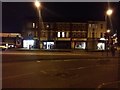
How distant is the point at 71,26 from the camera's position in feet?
375

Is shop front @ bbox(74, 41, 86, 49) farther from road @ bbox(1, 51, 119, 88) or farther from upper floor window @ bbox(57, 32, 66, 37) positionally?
road @ bbox(1, 51, 119, 88)

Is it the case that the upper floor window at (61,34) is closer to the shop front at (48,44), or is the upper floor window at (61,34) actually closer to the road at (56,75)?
the shop front at (48,44)

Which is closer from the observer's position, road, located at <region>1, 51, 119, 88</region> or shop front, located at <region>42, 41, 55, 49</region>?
road, located at <region>1, 51, 119, 88</region>

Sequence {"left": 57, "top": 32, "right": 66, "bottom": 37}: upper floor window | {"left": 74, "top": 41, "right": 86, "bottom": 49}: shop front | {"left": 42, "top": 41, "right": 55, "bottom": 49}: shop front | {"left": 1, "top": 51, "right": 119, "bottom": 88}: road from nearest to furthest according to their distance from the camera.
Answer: {"left": 1, "top": 51, "right": 119, "bottom": 88}: road
{"left": 42, "top": 41, "right": 55, "bottom": 49}: shop front
{"left": 57, "top": 32, "right": 66, "bottom": 37}: upper floor window
{"left": 74, "top": 41, "right": 86, "bottom": 49}: shop front

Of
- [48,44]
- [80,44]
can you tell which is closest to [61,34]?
[48,44]

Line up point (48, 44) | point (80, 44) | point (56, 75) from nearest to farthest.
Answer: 1. point (56, 75)
2. point (48, 44)
3. point (80, 44)

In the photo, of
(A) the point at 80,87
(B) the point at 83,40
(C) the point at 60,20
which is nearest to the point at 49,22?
(C) the point at 60,20

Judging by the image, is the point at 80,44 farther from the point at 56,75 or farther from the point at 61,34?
the point at 56,75

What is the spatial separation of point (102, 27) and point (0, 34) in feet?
107

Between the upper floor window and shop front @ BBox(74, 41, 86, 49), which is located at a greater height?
the upper floor window

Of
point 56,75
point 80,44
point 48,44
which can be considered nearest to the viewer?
point 56,75

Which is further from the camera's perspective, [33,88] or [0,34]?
[0,34]

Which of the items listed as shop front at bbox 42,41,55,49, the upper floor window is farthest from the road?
the upper floor window

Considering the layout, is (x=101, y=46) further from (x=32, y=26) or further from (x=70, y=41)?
(x=32, y=26)
